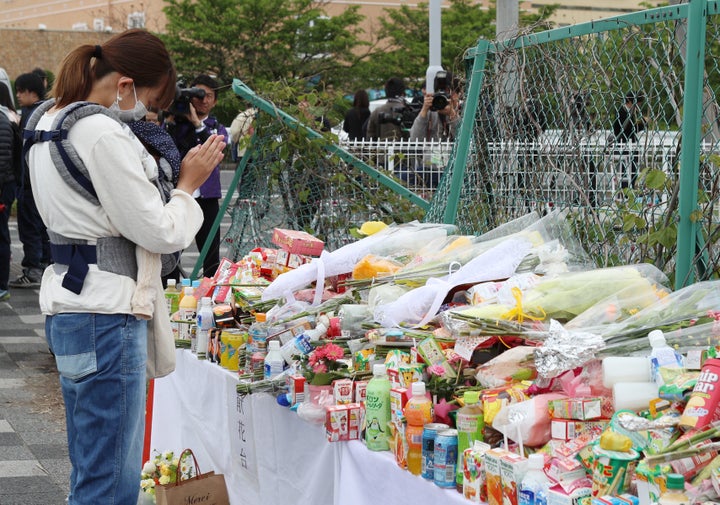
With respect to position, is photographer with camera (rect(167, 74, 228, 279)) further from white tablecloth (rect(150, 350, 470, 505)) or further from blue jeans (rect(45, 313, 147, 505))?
blue jeans (rect(45, 313, 147, 505))

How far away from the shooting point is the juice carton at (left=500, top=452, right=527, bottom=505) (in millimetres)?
2416

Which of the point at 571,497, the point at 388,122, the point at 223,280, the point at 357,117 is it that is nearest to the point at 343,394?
the point at 571,497

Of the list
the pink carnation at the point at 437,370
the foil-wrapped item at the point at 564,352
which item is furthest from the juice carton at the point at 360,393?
the foil-wrapped item at the point at 564,352

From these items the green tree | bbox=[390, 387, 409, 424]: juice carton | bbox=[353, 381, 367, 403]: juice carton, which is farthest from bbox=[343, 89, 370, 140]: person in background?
the green tree

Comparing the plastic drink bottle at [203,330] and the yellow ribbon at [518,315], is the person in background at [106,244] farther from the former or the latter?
the plastic drink bottle at [203,330]

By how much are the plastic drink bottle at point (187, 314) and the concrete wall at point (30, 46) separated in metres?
35.7

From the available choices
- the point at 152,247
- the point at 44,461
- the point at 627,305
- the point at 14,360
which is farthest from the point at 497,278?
the point at 14,360

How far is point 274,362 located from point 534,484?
1.49 meters

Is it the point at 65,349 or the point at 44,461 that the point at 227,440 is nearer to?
the point at 65,349

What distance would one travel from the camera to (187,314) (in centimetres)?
480

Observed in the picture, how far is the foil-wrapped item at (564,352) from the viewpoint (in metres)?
2.71

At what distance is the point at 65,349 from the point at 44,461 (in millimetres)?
2510

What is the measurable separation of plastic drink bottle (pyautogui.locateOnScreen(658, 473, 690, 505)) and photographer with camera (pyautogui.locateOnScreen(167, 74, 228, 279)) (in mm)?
5322

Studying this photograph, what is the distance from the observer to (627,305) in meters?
3.14
